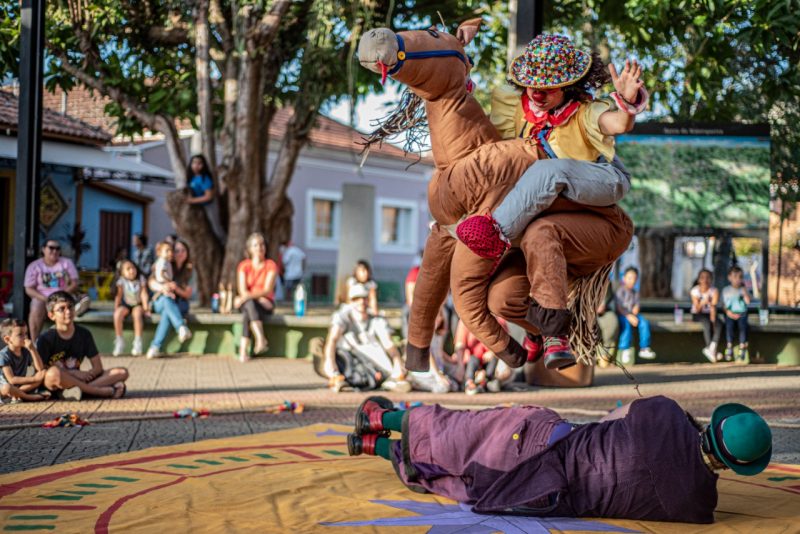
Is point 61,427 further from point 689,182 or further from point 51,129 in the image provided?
point 51,129

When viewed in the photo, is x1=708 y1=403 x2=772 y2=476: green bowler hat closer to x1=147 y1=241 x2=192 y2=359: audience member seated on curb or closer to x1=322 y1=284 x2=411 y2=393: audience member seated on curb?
x1=322 y1=284 x2=411 y2=393: audience member seated on curb

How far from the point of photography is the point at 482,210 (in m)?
3.43

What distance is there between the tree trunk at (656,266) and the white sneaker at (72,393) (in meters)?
12.2

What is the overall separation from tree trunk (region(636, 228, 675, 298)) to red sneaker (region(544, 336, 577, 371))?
1453 centimetres

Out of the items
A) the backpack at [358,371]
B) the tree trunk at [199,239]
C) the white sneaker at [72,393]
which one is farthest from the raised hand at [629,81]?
the tree trunk at [199,239]

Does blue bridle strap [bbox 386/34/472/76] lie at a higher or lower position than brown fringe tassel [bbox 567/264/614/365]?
higher

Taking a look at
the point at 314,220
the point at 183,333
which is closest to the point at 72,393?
the point at 183,333

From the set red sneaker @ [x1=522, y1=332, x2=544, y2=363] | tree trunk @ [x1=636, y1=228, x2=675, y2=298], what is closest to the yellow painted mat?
red sneaker @ [x1=522, y1=332, x2=544, y2=363]

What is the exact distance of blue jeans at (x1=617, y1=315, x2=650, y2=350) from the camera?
1073 centimetres

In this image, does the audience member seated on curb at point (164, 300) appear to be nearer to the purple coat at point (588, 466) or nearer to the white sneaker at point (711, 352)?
the white sneaker at point (711, 352)

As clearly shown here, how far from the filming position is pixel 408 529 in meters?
3.48

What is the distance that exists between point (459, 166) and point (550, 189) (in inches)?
14.4

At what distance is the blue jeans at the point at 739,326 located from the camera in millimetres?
10750

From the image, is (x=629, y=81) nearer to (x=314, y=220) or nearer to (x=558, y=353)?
(x=558, y=353)
